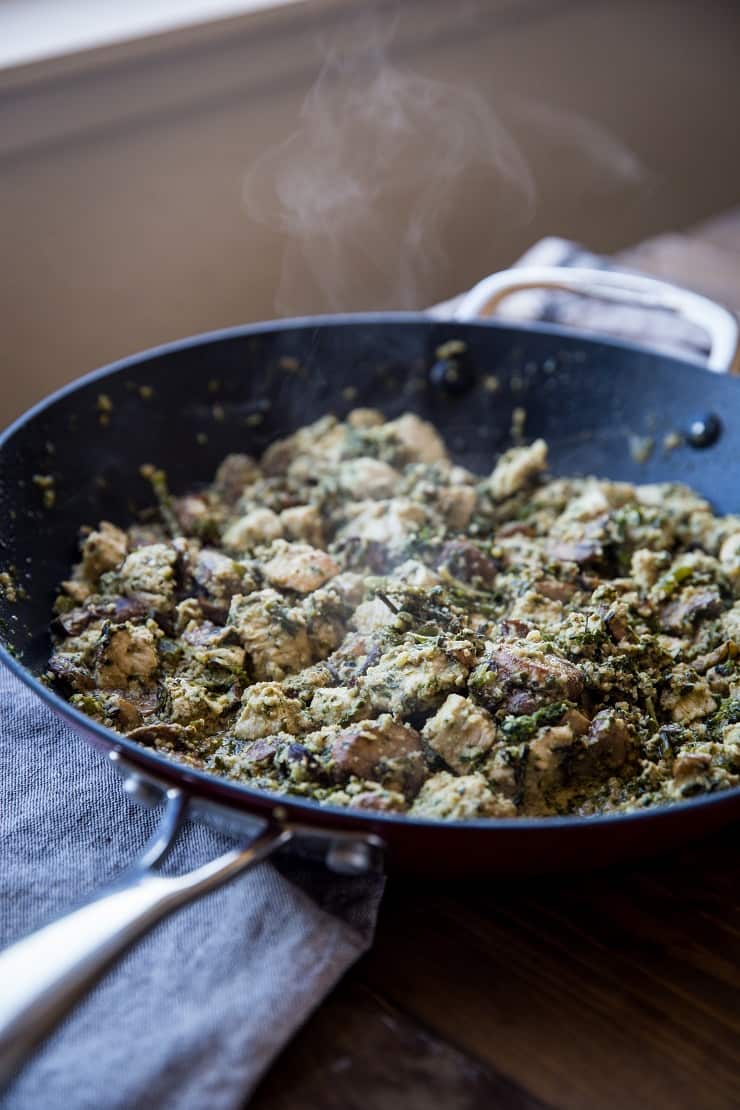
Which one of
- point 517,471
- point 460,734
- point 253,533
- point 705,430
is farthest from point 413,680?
point 705,430

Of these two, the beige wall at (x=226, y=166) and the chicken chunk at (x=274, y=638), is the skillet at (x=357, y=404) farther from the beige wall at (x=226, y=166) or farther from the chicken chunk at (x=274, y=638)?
the beige wall at (x=226, y=166)

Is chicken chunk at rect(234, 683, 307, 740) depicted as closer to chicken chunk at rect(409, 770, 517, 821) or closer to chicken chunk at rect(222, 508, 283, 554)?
chicken chunk at rect(409, 770, 517, 821)

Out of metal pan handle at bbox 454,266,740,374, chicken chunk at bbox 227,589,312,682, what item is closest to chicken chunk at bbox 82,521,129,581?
chicken chunk at bbox 227,589,312,682

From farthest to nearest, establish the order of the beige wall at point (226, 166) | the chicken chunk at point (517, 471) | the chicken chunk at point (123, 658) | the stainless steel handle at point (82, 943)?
the beige wall at point (226, 166) → the chicken chunk at point (517, 471) → the chicken chunk at point (123, 658) → the stainless steel handle at point (82, 943)

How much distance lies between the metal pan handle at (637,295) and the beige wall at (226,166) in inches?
27.1

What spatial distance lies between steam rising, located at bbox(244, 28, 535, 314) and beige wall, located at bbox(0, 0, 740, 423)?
18 millimetres

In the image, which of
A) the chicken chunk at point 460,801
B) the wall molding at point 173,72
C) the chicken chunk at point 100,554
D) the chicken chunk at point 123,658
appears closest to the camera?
the chicken chunk at point 460,801

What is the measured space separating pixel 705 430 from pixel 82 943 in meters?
1.28

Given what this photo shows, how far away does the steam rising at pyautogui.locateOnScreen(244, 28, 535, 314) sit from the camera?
215 centimetres

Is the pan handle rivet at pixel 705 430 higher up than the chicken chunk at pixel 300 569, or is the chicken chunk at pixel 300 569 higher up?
the chicken chunk at pixel 300 569

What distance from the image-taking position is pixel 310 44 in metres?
2.39

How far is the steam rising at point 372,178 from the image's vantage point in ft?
7.06

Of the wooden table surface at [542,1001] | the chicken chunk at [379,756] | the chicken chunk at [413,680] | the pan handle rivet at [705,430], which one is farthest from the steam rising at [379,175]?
the wooden table surface at [542,1001]

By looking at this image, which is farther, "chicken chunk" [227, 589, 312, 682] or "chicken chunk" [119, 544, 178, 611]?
"chicken chunk" [119, 544, 178, 611]
